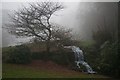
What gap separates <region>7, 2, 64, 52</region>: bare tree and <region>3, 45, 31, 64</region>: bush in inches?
11.9

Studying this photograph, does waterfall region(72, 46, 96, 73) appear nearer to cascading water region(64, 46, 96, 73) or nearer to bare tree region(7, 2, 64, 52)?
cascading water region(64, 46, 96, 73)

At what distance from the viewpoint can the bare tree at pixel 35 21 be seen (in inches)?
226

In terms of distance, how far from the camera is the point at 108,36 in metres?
5.77

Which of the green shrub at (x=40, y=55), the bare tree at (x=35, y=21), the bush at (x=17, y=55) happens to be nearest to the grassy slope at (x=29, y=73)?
the bush at (x=17, y=55)

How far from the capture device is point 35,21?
227 inches

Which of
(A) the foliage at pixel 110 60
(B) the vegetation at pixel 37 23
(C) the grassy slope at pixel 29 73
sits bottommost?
(C) the grassy slope at pixel 29 73

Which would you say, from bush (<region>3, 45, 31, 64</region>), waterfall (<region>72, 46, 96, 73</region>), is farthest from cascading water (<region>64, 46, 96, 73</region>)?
bush (<region>3, 45, 31, 64</region>)

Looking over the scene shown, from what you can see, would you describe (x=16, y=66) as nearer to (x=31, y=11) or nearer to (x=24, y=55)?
(x=24, y=55)

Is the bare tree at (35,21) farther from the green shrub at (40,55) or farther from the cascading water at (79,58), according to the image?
the cascading water at (79,58)

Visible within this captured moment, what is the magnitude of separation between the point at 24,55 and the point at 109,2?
6.62ft

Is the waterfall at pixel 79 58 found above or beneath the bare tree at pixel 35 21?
beneath

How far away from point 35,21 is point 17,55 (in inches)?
30.5

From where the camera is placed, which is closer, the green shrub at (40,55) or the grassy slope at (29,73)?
the grassy slope at (29,73)

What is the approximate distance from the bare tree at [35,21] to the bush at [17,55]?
0.30m
